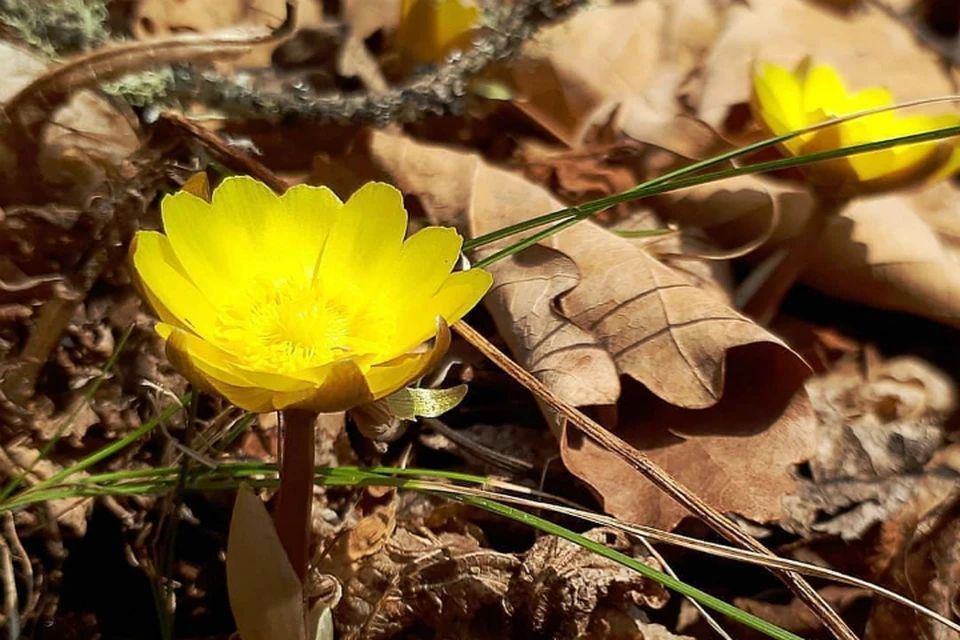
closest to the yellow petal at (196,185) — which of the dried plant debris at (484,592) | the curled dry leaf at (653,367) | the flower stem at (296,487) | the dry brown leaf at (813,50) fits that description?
the flower stem at (296,487)

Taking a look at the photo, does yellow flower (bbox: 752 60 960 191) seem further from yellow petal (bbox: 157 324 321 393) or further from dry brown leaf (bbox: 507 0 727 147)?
yellow petal (bbox: 157 324 321 393)

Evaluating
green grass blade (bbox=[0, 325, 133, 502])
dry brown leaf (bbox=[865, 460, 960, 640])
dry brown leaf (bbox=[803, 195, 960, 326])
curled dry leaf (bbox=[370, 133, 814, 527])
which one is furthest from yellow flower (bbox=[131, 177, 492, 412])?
dry brown leaf (bbox=[803, 195, 960, 326])

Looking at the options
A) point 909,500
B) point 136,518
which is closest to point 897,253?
point 909,500

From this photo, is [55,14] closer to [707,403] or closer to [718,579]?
[707,403]

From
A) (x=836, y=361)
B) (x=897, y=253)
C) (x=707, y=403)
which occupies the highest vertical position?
(x=707, y=403)

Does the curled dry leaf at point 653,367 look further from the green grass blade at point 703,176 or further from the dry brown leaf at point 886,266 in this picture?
the dry brown leaf at point 886,266

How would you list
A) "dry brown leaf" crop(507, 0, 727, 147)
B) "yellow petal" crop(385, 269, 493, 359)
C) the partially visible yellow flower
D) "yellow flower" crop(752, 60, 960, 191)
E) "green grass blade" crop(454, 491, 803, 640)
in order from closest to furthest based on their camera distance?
"yellow petal" crop(385, 269, 493, 359)
"green grass blade" crop(454, 491, 803, 640)
"yellow flower" crop(752, 60, 960, 191)
the partially visible yellow flower
"dry brown leaf" crop(507, 0, 727, 147)
